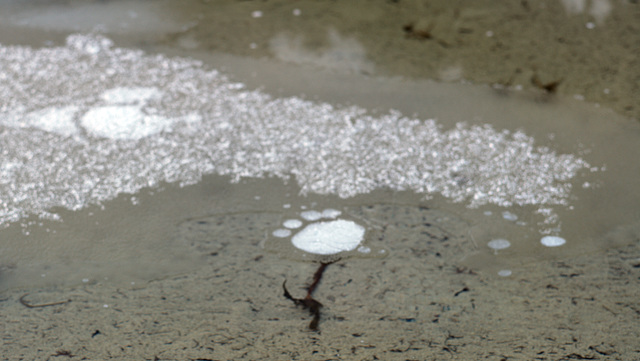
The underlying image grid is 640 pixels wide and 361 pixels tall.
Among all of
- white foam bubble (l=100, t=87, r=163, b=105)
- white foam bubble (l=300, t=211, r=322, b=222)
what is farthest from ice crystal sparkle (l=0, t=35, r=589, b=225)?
white foam bubble (l=300, t=211, r=322, b=222)

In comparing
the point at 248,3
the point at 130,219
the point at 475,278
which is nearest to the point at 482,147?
the point at 475,278

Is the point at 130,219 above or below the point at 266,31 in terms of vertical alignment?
below

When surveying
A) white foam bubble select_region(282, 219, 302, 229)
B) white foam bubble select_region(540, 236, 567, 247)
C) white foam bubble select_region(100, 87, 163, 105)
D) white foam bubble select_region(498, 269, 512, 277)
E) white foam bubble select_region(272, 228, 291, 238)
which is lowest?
white foam bubble select_region(272, 228, 291, 238)

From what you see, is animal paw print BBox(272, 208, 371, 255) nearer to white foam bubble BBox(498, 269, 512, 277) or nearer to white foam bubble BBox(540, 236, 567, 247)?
white foam bubble BBox(498, 269, 512, 277)

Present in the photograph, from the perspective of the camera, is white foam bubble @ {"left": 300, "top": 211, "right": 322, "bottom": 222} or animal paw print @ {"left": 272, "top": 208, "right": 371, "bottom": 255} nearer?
animal paw print @ {"left": 272, "top": 208, "right": 371, "bottom": 255}

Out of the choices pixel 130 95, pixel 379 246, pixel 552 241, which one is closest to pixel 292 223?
pixel 379 246

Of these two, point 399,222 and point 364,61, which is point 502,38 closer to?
point 364,61

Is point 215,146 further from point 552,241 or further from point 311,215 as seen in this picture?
point 552,241
